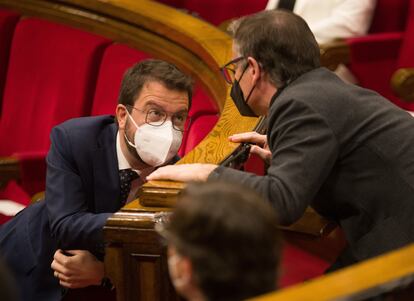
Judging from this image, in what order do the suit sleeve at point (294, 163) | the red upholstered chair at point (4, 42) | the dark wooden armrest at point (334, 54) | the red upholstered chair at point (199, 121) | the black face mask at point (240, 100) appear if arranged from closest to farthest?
the suit sleeve at point (294, 163) → the black face mask at point (240, 100) → the red upholstered chair at point (199, 121) → the dark wooden armrest at point (334, 54) → the red upholstered chair at point (4, 42)

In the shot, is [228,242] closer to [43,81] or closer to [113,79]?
[113,79]

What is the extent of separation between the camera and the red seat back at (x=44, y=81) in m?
1.44

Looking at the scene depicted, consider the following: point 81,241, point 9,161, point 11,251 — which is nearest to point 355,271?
point 81,241

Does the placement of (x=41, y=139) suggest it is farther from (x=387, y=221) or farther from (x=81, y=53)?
(x=387, y=221)

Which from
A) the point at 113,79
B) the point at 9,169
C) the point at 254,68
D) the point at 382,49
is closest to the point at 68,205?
the point at 254,68

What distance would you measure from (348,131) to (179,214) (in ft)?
1.12

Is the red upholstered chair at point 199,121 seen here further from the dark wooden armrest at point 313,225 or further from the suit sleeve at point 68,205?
the dark wooden armrest at point 313,225

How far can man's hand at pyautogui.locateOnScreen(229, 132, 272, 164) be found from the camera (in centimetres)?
89

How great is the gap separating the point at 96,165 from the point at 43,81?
0.58 metres

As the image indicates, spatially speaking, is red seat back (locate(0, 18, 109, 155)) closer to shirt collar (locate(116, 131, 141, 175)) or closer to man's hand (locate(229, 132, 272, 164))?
shirt collar (locate(116, 131, 141, 175))

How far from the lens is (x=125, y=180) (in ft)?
3.12

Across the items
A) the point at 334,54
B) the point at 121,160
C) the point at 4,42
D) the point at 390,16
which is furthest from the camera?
the point at 4,42

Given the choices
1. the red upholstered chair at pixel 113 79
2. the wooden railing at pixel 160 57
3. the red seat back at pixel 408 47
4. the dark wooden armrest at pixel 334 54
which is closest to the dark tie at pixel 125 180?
the wooden railing at pixel 160 57

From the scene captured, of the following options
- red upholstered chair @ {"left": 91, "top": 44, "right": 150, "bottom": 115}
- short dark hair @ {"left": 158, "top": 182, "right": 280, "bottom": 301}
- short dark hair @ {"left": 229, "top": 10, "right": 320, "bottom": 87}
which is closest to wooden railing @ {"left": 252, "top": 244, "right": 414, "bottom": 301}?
short dark hair @ {"left": 158, "top": 182, "right": 280, "bottom": 301}
